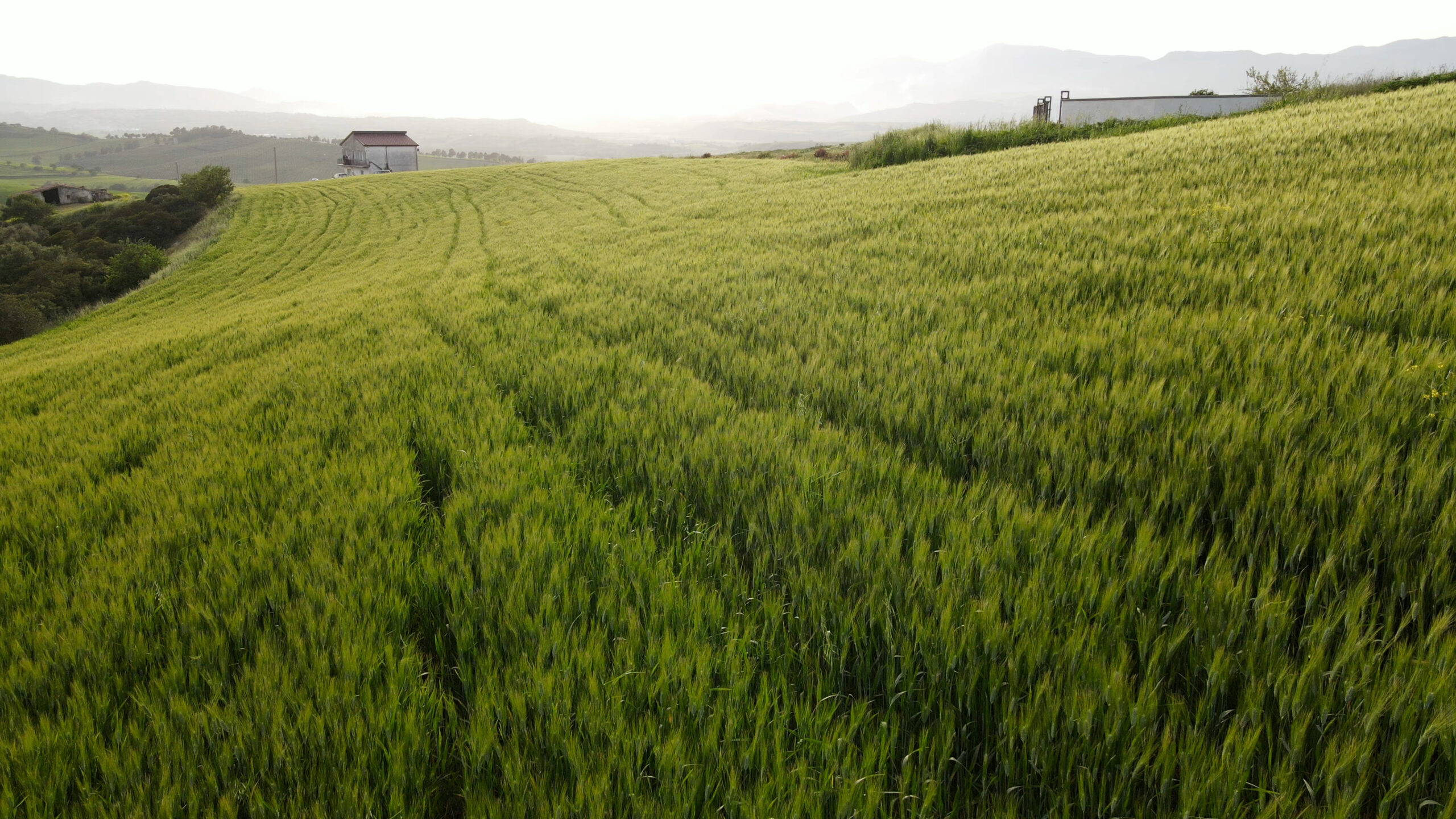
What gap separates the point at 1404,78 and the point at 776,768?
3231 centimetres

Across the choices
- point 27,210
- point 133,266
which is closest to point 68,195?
point 27,210

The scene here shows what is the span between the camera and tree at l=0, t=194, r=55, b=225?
190 feet

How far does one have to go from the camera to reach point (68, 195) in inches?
2857

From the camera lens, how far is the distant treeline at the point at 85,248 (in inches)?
1340

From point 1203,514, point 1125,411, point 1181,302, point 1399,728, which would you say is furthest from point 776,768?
point 1181,302

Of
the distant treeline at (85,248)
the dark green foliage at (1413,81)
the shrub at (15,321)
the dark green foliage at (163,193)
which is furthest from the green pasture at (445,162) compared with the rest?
the dark green foliage at (1413,81)

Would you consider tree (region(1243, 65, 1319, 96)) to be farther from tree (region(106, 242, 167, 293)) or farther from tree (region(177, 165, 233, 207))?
tree (region(177, 165, 233, 207))

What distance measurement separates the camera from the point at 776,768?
1.44 m

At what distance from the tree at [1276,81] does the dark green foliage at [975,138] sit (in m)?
8.47

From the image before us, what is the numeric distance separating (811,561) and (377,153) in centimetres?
10462

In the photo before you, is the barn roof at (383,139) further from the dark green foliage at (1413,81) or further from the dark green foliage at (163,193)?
the dark green foliage at (1413,81)

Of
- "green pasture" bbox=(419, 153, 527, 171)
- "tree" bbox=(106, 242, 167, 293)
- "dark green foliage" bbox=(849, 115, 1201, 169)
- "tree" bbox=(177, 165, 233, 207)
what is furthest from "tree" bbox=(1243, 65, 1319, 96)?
"green pasture" bbox=(419, 153, 527, 171)

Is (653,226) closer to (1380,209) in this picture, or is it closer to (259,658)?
(1380,209)

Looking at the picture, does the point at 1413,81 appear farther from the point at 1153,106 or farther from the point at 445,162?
the point at 445,162
